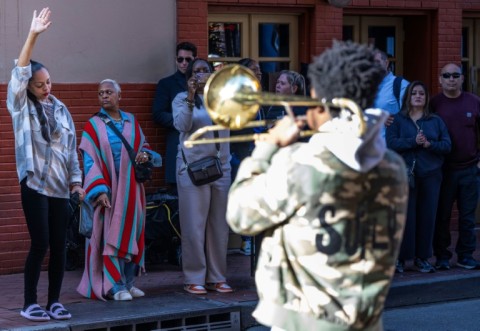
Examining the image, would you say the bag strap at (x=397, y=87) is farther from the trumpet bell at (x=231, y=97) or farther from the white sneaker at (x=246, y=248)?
the trumpet bell at (x=231, y=97)

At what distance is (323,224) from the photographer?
3861 millimetres

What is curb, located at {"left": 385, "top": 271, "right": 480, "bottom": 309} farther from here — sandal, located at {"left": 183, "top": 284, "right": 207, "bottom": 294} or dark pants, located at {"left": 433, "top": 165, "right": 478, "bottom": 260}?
sandal, located at {"left": 183, "top": 284, "right": 207, "bottom": 294}

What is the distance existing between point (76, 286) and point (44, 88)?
2.31m

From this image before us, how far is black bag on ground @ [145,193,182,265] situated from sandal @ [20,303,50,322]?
91.4 inches


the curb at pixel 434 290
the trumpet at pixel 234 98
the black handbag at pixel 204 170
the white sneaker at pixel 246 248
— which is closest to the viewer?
the trumpet at pixel 234 98

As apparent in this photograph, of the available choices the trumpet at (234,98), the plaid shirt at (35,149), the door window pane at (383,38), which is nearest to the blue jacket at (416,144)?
the door window pane at (383,38)

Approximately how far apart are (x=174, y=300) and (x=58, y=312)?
1.13m

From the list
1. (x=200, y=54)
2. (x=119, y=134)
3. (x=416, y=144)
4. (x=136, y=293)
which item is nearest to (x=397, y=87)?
(x=416, y=144)

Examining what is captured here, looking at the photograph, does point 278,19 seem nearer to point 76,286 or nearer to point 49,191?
point 76,286

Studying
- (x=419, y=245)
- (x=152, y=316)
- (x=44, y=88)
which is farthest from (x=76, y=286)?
(x=419, y=245)

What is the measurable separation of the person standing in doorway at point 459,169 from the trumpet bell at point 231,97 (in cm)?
637

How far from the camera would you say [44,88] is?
299 inches

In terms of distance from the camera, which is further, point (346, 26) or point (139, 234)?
point (346, 26)

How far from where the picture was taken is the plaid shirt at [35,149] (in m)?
7.49
